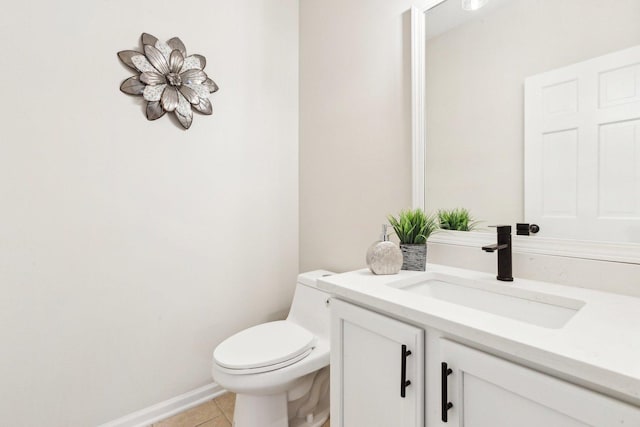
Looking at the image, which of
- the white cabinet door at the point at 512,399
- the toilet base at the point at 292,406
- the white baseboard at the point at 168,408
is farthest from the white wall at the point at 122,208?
the white cabinet door at the point at 512,399

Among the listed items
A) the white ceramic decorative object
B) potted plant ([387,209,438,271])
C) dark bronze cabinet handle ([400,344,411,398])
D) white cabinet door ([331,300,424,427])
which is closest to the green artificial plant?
potted plant ([387,209,438,271])

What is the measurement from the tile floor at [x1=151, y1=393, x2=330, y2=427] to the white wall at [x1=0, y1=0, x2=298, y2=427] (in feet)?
0.39

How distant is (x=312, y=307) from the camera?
162 cm

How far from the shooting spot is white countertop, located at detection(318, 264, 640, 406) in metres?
0.49

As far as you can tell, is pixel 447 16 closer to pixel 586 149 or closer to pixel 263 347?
pixel 586 149

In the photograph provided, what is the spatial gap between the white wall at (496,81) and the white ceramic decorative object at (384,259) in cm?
35

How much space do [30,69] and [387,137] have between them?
4.91 ft

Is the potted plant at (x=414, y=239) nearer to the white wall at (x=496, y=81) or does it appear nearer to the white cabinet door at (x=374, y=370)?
the white wall at (x=496, y=81)

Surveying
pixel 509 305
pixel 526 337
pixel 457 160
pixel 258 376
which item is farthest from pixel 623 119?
pixel 258 376

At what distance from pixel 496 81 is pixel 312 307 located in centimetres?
128

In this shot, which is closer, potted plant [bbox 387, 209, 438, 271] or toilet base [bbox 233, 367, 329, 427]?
potted plant [bbox 387, 209, 438, 271]

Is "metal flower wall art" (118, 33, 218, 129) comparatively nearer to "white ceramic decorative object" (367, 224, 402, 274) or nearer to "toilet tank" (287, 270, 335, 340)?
"toilet tank" (287, 270, 335, 340)

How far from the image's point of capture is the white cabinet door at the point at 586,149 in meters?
0.84

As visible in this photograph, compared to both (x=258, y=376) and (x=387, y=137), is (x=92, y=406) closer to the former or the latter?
(x=258, y=376)
